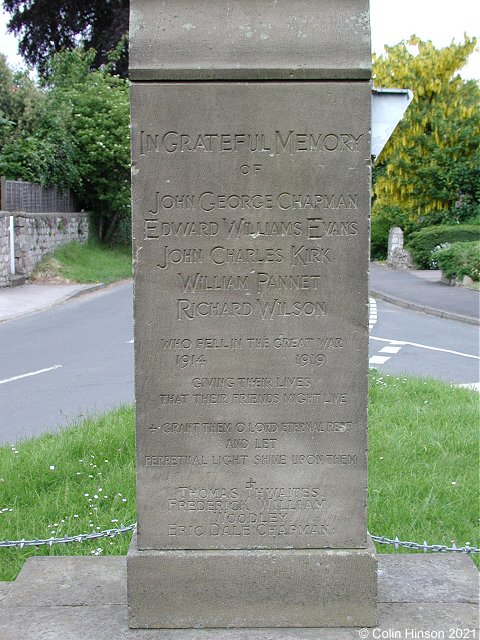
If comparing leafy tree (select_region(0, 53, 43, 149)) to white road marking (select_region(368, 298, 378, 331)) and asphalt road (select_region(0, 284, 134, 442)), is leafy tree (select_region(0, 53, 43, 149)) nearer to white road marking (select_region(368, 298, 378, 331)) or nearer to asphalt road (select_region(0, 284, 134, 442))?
asphalt road (select_region(0, 284, 134, 442))

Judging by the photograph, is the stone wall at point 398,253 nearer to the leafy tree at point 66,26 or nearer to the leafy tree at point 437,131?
the leafy tree at point 437,131

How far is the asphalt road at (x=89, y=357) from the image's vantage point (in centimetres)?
821

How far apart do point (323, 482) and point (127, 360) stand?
25.8 ft

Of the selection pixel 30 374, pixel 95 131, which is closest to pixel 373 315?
pixel 30 374

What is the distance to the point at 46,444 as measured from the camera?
20.5 feet

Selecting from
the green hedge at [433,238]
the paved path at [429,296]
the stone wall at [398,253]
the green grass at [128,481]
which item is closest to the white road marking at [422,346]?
the paved path at [429,296]

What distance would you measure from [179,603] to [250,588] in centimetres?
31

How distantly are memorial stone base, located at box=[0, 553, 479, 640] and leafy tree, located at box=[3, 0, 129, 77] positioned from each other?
32.7 m

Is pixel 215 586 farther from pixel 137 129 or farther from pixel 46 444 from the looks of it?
pixel 46 444

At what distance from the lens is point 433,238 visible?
30375mm

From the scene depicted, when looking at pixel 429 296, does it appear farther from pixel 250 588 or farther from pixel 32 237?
pixel 250 588

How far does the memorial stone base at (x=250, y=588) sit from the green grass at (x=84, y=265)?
20302mm

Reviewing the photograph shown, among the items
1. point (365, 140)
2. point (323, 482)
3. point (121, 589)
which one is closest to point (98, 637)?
point (121, 589)

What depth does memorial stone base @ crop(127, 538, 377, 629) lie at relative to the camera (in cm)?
340
